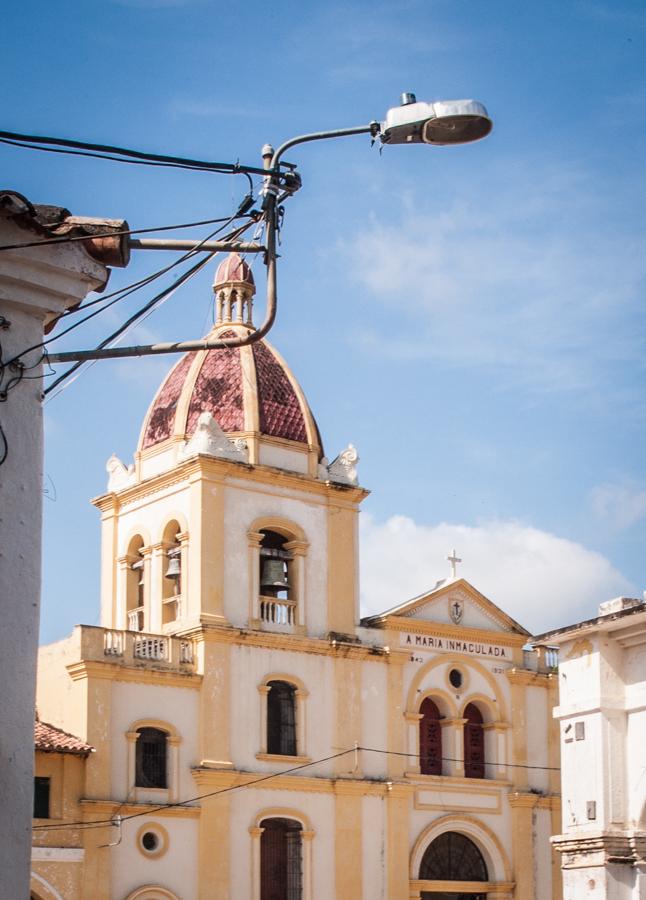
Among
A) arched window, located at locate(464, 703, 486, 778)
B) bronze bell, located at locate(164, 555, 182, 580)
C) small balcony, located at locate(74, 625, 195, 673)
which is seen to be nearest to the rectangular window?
small balcony, located at locate(74, 625, 195, 673)

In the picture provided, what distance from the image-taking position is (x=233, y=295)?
33.0m

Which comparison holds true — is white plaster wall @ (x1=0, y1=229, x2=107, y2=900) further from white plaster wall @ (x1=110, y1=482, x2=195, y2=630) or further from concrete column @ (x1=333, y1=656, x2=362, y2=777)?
concrete column @ (x1=333, y1=656, x2=362, y2=777)

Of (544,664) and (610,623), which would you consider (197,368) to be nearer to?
(544,664)

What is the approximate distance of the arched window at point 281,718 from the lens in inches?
1204

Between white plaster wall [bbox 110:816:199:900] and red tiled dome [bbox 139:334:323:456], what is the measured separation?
25.5 feet

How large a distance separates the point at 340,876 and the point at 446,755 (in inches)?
149

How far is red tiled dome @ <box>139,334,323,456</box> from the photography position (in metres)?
32.1

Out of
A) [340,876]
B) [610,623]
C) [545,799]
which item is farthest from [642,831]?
[545,799]

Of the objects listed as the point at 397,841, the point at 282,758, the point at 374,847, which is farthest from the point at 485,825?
the point at 282,758

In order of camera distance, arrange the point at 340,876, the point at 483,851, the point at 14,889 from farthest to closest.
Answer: the point at 483,851 → the point at 340,876 → the point at 14,889

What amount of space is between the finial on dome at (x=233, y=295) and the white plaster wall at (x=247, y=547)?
3.78 meters

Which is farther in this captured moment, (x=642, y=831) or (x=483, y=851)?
(x=483, y=851)

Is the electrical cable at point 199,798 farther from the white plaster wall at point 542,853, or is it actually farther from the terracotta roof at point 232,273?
the terracotta roof at point 232,273

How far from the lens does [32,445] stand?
27.0 feet
